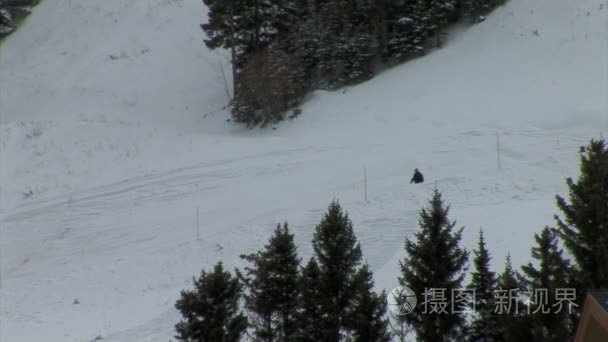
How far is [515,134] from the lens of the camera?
22.3 metres

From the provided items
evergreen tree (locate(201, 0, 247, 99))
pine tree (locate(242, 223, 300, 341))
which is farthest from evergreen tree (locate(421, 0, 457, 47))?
pine tree (locate(242, 223, 300, 341))

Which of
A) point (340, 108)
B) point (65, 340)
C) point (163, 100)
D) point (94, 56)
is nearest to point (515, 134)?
point (340, 108)

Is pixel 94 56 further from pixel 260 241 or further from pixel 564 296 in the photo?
pixel 564 296

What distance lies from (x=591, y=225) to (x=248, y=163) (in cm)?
1571

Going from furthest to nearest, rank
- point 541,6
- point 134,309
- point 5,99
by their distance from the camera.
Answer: point 5,99
point 541,6
point 134,309

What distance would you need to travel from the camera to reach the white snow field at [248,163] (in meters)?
16.1

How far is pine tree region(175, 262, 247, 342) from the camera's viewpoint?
9133mm

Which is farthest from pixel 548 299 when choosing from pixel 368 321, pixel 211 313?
pixel 211 313

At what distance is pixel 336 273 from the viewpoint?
33.7 ft

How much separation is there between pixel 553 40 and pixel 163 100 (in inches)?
858

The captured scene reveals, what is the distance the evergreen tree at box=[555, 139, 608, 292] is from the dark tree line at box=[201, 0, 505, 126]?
2082cm
